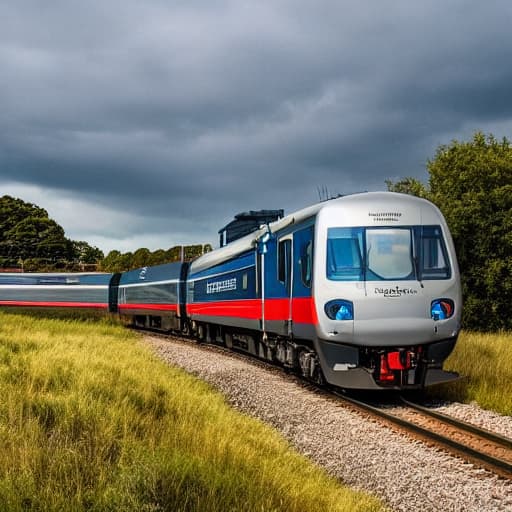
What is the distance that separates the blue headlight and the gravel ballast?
1.38 m

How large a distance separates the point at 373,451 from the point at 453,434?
125cm

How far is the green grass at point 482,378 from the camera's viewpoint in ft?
31.1

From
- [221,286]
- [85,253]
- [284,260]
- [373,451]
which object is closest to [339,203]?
[284,260]

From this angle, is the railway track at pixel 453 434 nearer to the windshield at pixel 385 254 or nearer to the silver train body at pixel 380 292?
the silver train body at pixel 380 292

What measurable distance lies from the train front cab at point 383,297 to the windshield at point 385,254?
0.01 m

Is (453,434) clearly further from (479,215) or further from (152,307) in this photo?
(152,307)

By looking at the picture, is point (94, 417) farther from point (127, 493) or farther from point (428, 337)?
point (428, 337)

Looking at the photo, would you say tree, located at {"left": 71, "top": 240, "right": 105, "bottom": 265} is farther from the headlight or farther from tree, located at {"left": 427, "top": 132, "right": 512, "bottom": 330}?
the headlight

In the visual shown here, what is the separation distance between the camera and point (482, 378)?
35.4 ft

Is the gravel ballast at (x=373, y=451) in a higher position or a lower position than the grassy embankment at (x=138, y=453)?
lower

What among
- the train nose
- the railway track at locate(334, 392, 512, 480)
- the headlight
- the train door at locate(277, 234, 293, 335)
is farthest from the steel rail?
the train door at locate(277, 234, 293, 335)

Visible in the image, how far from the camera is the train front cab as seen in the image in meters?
8.96

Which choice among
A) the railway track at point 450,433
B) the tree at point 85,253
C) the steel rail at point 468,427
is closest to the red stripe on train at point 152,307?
the railway track at point 450,433

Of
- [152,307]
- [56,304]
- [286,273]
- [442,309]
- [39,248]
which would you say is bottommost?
[152,307]
